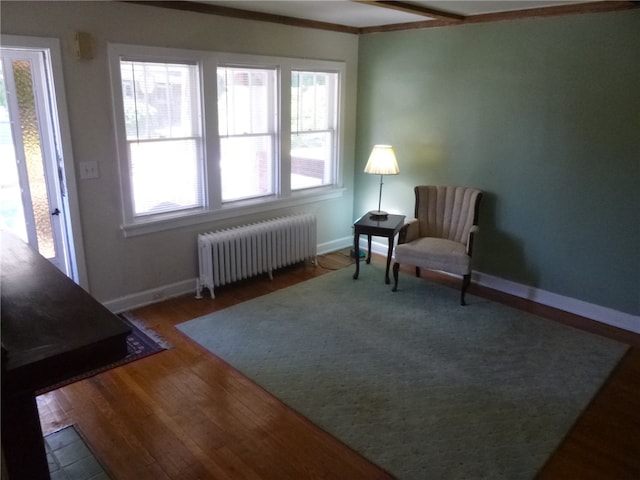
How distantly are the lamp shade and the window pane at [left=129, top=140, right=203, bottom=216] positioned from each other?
160 centimetres

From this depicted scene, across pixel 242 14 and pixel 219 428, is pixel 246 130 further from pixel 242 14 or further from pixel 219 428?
pixel 219 428

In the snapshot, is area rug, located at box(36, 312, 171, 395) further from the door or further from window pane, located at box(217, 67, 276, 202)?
window pane, located at box(217, 67, 276, 202)

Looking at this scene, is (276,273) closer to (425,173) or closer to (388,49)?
(425,173)

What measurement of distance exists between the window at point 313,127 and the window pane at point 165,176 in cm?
112

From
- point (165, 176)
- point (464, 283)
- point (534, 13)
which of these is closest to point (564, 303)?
point (464, 283)

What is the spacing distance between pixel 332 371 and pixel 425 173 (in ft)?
7.98

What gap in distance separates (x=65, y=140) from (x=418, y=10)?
2.73 meters

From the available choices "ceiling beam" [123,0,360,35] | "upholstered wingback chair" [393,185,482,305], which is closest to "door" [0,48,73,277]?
"ceiling beam" [123,0,360,35]

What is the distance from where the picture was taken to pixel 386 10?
3.92 m

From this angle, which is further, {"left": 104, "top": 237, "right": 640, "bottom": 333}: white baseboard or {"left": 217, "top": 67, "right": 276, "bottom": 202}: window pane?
{"left": 217, "top": 67, "right": 276, "bottom": 202}: window pane

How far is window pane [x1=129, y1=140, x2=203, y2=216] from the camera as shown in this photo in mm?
3818

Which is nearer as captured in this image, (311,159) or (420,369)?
(420,369)

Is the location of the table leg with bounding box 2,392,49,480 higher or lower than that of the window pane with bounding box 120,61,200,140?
lower

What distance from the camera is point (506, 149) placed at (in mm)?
4180
